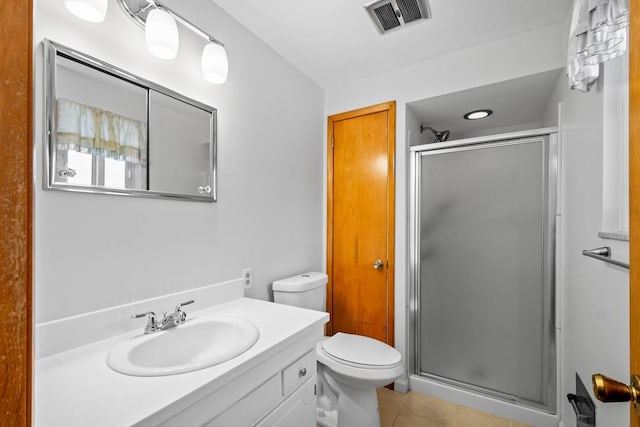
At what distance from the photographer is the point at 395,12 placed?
1585 mm

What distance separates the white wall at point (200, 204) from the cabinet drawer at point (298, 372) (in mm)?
594

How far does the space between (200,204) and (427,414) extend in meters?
1.86

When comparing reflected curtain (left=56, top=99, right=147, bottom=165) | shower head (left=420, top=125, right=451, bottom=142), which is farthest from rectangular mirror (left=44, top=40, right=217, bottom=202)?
shower head (left=420, top=125, right=451, bottom=142)

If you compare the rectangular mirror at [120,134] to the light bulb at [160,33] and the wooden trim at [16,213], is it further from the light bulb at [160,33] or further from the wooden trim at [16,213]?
the wooden trim at [16,213]

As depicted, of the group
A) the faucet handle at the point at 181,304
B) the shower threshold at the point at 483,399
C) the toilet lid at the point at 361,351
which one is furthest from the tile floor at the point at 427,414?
the faucet handle at the point at 181,304

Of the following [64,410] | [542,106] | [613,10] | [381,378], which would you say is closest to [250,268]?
[381,378]

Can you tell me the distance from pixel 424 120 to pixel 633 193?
226cm

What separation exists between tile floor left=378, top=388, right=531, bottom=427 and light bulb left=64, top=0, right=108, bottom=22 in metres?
2.34

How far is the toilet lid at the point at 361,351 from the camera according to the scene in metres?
1.54

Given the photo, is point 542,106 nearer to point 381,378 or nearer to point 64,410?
point 381,378

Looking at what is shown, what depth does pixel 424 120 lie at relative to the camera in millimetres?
2572

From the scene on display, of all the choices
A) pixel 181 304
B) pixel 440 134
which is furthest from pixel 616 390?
pixel 440 134

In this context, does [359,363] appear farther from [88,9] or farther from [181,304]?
[88,9]

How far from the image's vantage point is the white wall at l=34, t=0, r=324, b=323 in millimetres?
961
